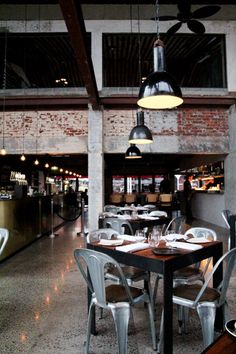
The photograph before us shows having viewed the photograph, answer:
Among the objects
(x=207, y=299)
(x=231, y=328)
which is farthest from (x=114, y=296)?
(x=231, y=328)

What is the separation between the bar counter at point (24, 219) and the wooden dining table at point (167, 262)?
3409mm

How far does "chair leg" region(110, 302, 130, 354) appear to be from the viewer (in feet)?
7.00

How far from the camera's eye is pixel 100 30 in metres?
7.69

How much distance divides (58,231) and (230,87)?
6410 millimetres

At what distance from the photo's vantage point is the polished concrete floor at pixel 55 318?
2.51m

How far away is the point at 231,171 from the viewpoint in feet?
25.9

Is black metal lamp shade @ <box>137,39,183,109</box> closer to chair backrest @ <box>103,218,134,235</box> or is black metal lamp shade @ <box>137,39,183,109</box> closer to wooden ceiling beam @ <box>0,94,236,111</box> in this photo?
chair backrest @ <box>103,218,134,235</box>

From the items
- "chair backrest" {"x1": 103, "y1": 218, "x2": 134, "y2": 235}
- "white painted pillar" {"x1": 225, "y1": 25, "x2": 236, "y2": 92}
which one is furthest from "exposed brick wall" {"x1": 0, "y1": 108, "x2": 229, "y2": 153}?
"chair backrest" {"x1": 103, "y1": 218, "x2": 134, "y2": 235}

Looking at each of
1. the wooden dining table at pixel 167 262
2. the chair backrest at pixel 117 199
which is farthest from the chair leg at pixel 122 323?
the chair backrest at pixel 117 199

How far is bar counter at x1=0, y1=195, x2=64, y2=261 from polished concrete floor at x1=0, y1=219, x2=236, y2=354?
83cm

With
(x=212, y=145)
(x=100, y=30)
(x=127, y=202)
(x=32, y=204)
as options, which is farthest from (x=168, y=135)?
(x=127, y=202)

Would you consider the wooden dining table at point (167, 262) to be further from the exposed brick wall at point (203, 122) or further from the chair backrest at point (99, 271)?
the exposed brick wall at point (203, 122)

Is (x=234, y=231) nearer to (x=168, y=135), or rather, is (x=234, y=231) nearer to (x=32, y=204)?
(x=168, y=135)

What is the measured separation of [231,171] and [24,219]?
17.8ft
